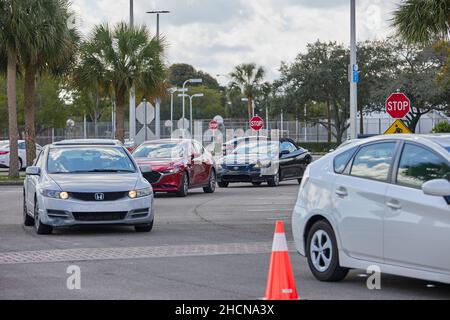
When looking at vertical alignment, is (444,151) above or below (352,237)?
above

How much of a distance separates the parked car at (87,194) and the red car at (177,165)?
813 centimetres

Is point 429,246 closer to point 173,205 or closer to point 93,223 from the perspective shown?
point 93,223

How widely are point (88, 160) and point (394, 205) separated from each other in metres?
8.72

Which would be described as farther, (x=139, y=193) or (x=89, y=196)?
(x=139, y=193)

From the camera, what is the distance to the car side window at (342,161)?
1088cm

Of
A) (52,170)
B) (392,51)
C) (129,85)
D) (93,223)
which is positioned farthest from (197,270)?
(392,51)

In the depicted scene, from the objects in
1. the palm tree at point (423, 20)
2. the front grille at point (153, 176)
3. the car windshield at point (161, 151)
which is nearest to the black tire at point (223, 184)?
the car windshield at point (161, 151)

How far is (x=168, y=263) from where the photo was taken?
41.5 ft

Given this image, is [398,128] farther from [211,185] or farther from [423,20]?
[211,185]

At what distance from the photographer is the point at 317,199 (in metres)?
11.0

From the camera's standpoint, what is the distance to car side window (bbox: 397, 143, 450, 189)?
9.73 meters

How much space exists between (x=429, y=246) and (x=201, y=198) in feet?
55.9

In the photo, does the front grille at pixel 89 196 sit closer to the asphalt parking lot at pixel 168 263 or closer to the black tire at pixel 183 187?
the asphalt parking lot at pixel 168 263

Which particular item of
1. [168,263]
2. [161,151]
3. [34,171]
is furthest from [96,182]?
[161,151]
